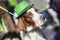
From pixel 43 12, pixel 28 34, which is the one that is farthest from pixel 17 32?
pixel 43 12

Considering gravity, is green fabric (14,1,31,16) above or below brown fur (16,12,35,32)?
above

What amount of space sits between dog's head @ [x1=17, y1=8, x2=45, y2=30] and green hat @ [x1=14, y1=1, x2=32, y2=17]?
2 centimetres

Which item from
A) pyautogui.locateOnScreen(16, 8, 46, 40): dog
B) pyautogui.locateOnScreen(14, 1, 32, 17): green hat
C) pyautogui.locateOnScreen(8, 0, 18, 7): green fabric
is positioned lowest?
pyautogui.locateOnScreen(16, 8, 46, 40): dog

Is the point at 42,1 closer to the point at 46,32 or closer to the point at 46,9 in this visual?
the point at 46,9

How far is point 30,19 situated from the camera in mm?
768

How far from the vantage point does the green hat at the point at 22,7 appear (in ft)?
2.48

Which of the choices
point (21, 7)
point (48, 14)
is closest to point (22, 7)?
point (21, 7)

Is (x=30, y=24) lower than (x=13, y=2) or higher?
lower

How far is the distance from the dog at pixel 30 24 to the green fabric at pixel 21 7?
0.8 inches

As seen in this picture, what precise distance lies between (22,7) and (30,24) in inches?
3.4

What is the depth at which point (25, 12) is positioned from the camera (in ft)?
2.52

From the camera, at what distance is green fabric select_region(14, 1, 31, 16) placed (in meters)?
0.75

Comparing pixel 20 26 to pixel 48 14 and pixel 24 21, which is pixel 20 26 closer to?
pixel 24 21

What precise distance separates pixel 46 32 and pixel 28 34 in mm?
82
